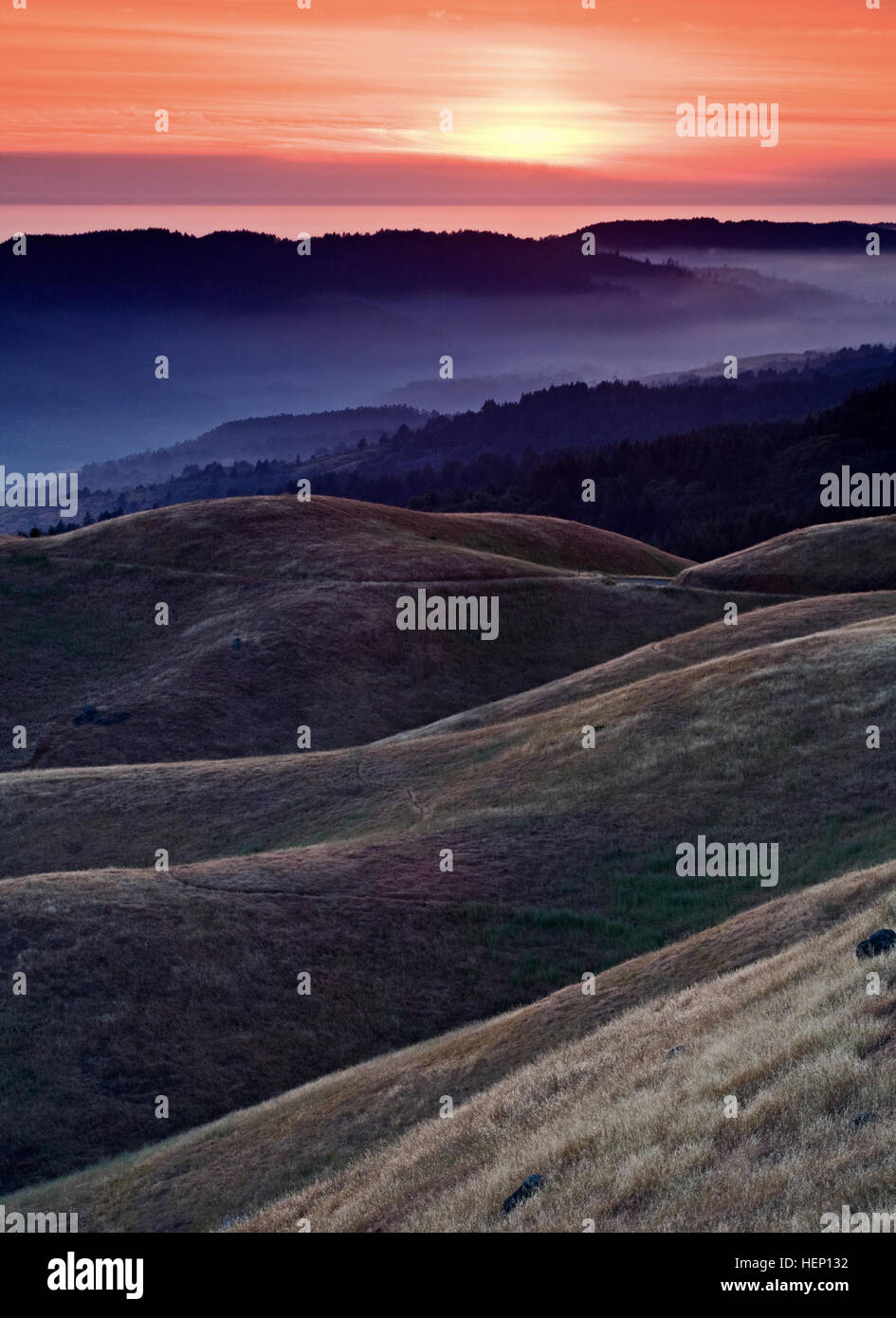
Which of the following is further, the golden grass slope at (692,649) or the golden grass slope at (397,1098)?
the golden grass slope at (692,649)

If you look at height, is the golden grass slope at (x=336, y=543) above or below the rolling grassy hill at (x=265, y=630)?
above

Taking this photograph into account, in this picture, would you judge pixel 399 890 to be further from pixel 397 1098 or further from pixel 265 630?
pixel 265 630

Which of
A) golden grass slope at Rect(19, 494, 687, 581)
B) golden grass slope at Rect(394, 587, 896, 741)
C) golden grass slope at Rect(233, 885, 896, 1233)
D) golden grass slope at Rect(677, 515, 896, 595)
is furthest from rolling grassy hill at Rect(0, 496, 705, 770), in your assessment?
golden grass slope at Rect(233, 885, 896, 1233)

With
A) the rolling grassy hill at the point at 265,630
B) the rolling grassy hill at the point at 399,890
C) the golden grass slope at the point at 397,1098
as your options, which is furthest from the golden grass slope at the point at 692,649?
the golden grass slope at the point at 397,1098

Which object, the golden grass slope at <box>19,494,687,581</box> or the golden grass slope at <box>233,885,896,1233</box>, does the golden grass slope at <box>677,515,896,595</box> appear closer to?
the golden grass slope at <box>19,494,687,581</box>

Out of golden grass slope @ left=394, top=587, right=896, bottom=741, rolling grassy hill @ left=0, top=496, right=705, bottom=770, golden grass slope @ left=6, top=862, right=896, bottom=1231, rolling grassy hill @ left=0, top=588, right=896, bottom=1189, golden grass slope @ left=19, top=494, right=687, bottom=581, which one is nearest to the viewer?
golden grass slope @ left=6, top=862, right=896, bottom=1231

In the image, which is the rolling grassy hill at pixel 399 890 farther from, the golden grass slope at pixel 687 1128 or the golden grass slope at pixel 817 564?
the golden grass slope at pixel 817 564
